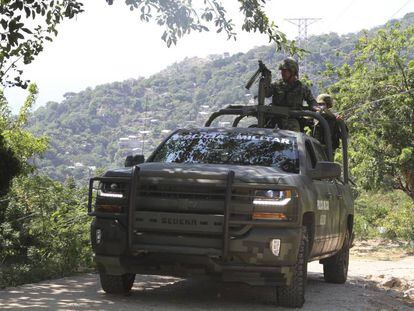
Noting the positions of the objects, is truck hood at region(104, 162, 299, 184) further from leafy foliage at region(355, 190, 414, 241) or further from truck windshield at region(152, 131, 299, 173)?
leafy foliage at region(355, 190, 414, 241)

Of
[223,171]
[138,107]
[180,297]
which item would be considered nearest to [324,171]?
[223,171]

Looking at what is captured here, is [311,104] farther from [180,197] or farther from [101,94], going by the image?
[101,94]

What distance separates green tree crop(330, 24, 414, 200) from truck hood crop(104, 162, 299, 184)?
17688mm

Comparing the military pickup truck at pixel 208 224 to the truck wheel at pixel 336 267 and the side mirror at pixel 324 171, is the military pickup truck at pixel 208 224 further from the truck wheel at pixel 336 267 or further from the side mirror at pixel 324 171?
the truck wheel at pixel 336 267

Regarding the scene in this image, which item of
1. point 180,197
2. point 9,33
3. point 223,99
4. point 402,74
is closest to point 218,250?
point 180,197

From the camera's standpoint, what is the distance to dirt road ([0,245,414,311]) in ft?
22.0

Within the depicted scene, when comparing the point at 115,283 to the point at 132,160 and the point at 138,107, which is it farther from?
the point at 138,107

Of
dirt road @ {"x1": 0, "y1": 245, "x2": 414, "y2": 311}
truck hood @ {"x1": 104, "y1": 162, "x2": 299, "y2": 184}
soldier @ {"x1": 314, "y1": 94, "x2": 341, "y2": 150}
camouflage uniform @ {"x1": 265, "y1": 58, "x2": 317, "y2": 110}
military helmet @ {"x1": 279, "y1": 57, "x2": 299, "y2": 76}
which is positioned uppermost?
military helmet @ {"x1": 279, "y1": 57, "x2": 299, "y2": 76}

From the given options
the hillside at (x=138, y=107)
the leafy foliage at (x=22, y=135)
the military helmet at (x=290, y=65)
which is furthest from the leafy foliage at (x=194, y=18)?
the hillside at (x=138, y=107)

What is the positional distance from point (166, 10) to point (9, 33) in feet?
9.06

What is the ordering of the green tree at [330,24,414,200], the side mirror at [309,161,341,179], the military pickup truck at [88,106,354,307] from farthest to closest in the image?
the green tree at [330,24,414,200] → the side mirror at [309,161,341,179] → the military pickup truck at [88,106,354,307]

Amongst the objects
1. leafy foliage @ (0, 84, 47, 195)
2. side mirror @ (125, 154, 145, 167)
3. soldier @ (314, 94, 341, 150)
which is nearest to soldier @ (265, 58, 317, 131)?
soldier @ (314, 94, 341, 150)

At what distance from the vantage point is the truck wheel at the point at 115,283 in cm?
721

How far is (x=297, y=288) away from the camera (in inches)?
266
